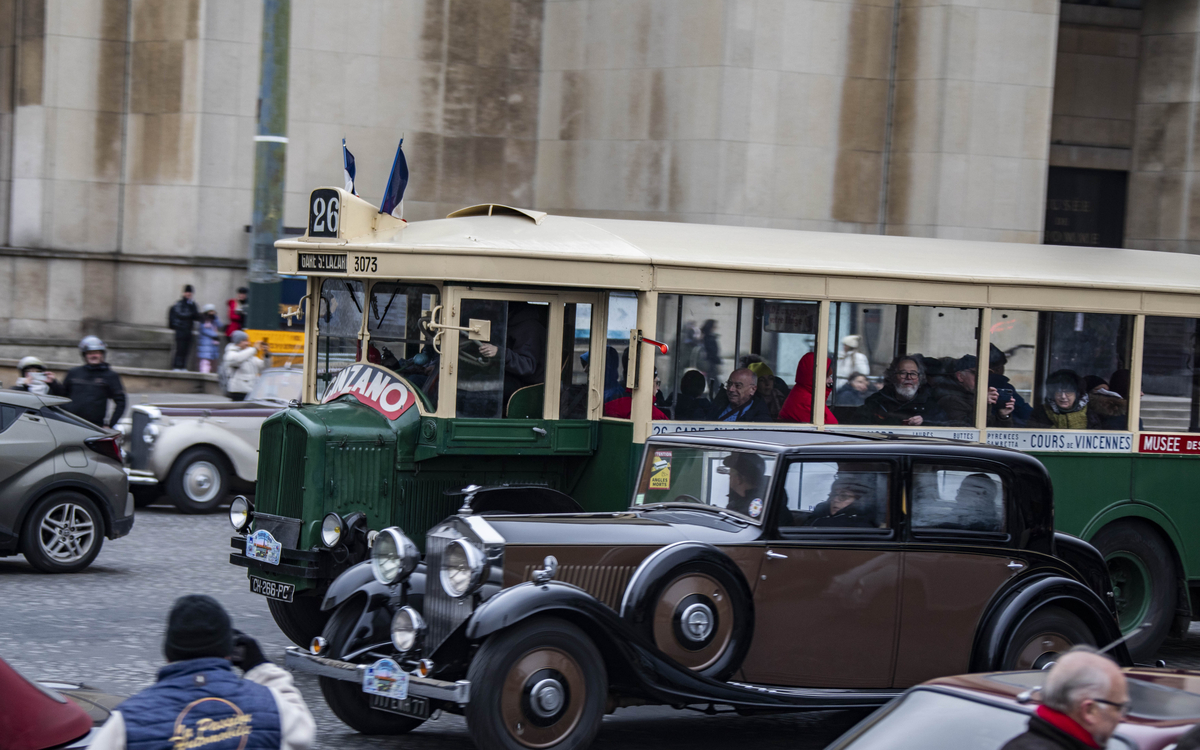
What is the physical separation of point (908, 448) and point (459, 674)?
100 inches

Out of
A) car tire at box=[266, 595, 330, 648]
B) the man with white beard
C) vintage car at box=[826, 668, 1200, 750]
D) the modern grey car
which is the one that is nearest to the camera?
vintage car at box=[826, 668, 1200, 750]

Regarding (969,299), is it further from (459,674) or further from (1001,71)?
(1001,71)

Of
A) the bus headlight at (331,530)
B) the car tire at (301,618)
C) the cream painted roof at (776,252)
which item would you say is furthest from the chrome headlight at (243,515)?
the cream painted roof at (776,252)

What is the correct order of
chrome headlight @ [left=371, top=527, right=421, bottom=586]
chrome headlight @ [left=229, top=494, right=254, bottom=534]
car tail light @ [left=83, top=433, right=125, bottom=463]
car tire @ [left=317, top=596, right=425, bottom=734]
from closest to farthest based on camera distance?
chrome headlight @ [left=371, top=527, right=421, bottom=586], car tire @ [left=317, top=596, right=425, bottom=734], chrome headlight @ [left=229, top=494, right=254, bottom=534], car tail light @ [left=83, top=433, right=125, bottom=463]

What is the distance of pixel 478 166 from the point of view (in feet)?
78.5

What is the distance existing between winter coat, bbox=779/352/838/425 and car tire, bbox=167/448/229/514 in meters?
7.47

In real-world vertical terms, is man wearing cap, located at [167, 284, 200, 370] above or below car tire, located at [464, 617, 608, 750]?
above

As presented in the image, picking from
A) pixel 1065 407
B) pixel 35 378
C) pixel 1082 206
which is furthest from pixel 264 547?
pixel 1082 206

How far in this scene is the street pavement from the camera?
22.7ft

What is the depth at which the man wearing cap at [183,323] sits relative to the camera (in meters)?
21.5

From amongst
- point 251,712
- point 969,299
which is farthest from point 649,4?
point 251,712

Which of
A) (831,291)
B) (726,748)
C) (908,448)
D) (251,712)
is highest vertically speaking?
(831,291)

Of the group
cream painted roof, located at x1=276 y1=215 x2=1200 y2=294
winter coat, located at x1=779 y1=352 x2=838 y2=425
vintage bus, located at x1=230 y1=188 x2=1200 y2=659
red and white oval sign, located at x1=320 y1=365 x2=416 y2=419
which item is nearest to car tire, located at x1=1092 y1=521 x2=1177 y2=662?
vintage bus, located at x1=230 y1=188 x2=1200 y2=659

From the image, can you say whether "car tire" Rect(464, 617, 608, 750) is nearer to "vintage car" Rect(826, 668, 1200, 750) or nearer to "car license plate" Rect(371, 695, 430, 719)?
"car license plate" Rect(371, 695, 430, 719)
